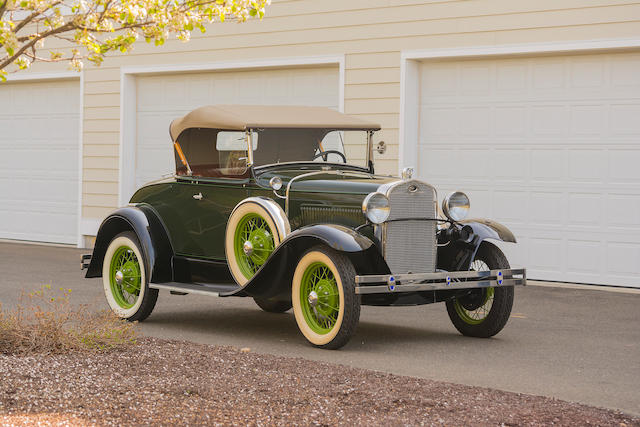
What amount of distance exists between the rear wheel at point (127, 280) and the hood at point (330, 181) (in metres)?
1.36

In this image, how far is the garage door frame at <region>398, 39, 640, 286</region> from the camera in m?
11.4

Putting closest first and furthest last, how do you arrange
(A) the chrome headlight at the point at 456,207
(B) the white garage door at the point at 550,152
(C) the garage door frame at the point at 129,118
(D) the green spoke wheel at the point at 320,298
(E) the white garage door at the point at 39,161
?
1. (D) the green spoke wheel at the point at 320,298
2. (A) the chrome headlight at the point at 456,207
3. (B) the white garage door at the point at 550,152
4. (C) the garage door frame at the point at 129,118
5. (E) the white garage door at the point at 39,161

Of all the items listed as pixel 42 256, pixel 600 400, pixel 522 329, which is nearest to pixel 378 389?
pixel 600 400

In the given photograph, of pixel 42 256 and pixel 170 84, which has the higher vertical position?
pixel 170 84

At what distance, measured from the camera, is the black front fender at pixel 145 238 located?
326 inches

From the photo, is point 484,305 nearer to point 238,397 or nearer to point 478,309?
point 478,309

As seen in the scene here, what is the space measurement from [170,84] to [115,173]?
167cm

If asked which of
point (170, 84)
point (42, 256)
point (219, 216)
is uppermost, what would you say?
point (170, 84)

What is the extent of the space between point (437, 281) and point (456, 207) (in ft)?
2.02

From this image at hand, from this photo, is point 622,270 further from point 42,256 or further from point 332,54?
point 42,256

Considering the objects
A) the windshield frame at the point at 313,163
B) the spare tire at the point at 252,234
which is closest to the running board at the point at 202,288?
the spare tire at the point at 252,234

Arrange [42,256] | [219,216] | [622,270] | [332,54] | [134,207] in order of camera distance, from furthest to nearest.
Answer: [42,256], [332,54], [622,270], [134,207], [219,216]

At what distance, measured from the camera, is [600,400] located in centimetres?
546

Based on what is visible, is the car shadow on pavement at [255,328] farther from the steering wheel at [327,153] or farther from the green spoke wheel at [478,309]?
the steering wheel at [327,153]
